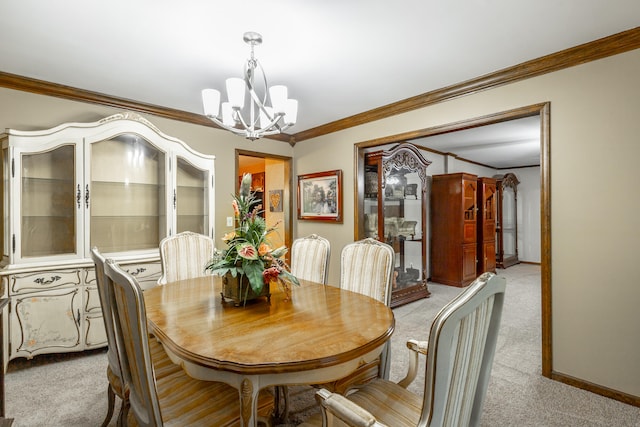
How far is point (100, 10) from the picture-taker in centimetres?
182

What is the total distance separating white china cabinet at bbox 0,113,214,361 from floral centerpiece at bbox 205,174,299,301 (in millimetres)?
1702

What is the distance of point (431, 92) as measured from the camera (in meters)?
3.04

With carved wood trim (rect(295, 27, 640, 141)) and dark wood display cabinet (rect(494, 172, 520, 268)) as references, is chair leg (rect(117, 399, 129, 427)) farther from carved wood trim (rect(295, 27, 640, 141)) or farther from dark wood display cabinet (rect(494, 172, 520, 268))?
dark wood display cabinet (rect(494, 172, 520, 268))

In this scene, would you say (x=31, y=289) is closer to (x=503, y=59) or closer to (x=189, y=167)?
(x=189, y=167)

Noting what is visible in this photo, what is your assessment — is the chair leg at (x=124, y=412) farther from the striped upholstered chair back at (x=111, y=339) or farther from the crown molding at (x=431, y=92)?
the crown molding at (x=431, y=92)

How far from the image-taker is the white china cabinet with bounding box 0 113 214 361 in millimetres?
2529

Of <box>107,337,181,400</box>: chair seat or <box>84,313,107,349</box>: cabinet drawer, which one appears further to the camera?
<box>84,313,107,349</box>: cabinet drawer

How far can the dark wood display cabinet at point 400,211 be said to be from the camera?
413 cm

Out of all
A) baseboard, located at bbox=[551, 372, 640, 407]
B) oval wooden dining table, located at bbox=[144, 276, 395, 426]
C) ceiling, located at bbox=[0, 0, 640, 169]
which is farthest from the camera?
baseboard, located at bbox=[551, 372, 640, 407]

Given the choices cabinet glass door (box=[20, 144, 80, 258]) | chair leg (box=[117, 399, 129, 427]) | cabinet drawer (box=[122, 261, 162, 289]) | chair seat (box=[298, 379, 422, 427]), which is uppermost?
cabinet glass door (box=[20, 144, 80, 258])

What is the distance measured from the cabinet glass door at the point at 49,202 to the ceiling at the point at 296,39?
2.31 feet

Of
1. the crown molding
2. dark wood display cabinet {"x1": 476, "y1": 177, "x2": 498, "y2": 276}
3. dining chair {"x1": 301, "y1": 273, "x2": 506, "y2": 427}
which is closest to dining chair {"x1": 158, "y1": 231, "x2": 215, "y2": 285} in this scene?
the crown molding

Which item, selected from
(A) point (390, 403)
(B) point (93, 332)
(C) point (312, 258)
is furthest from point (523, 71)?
(B) point (93, 332)

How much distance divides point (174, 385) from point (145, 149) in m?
2.44
